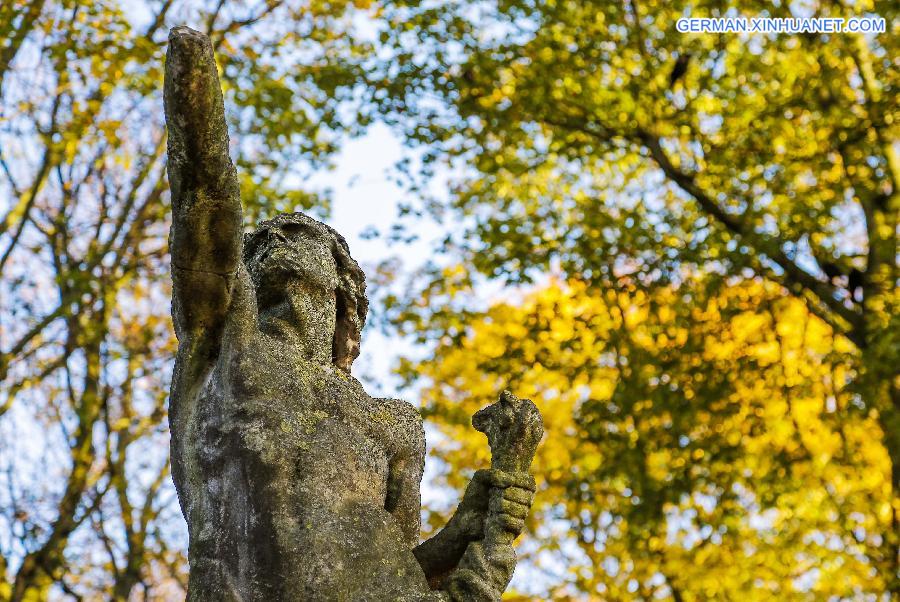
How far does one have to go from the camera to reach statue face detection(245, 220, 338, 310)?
5004 millimetres

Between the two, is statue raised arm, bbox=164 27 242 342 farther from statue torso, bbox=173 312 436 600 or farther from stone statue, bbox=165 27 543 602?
statue torso, bbox=173 312 436 600

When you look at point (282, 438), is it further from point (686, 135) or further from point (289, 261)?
point (686, 135)

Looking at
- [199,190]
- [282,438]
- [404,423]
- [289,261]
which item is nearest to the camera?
[199,190]

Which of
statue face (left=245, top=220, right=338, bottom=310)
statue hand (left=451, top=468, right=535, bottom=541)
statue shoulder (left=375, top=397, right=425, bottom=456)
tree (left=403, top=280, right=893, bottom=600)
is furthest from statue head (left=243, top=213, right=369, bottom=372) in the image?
tree (left=403, top=280, right=893, bottom=600)

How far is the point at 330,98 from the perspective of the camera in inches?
603

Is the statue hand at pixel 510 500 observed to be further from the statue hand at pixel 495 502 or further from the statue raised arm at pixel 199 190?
the statue raised arm at pixel 199 190

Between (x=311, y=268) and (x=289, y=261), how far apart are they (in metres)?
0.10

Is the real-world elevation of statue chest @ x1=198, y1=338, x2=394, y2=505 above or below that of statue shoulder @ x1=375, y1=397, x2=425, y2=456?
below

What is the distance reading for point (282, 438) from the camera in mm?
4461

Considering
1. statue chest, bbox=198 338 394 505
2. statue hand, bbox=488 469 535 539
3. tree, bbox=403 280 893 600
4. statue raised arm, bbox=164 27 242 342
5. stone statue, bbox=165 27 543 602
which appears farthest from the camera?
tree, bbox=403 280 893 600

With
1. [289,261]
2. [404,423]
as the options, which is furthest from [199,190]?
[404,423]

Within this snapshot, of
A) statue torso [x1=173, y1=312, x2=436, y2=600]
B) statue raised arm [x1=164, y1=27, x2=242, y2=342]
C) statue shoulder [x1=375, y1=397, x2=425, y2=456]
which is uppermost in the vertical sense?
statue raised arm [x1=164, y1=27, x2=242, y2=342]

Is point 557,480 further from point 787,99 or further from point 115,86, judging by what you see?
point 115,86

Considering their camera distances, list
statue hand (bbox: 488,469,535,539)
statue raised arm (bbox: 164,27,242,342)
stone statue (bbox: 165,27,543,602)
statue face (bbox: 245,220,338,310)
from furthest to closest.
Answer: statue face (bbox: 245,220,338,310) → statue hand (bbox: 488,469,535,539) → stone statue (bbox: 165,27,543,602) → statue raised arm (bbox: 164,27,242,342)
